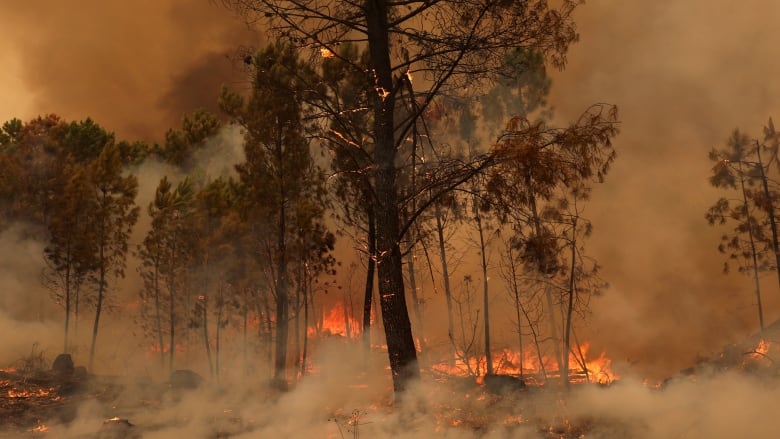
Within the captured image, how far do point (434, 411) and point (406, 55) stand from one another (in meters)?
5.21

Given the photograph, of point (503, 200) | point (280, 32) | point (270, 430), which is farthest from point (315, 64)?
point (270, 430)

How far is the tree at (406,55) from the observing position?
27.2ft

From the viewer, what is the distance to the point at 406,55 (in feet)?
30.3

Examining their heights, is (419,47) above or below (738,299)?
above

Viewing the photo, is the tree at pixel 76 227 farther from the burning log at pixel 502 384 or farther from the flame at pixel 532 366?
the burning log at pixel 502 384

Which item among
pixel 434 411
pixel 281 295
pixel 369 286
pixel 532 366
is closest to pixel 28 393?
pixel 281 295

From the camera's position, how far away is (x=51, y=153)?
26.2 meters

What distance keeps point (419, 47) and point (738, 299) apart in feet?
83.2

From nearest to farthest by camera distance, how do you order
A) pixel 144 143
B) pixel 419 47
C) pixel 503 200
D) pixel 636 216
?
pixel 503 200 → pixel 419 47 → pixel 636 216 → pixel 144 143

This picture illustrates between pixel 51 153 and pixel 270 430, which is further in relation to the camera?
pixel 51 153

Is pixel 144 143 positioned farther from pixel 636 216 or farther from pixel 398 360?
pixel 398 360

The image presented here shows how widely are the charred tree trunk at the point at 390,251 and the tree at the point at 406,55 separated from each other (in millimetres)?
14

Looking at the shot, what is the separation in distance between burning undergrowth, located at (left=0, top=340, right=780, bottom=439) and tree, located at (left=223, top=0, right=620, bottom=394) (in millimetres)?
903

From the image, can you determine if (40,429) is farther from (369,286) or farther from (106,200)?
(106,200)
